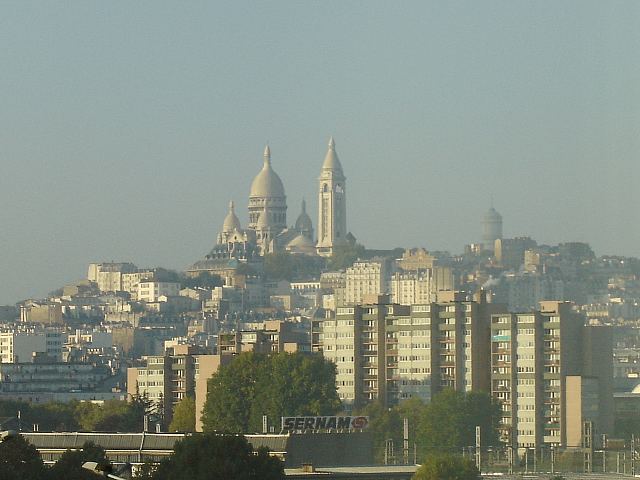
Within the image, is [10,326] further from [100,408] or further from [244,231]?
[100,408]

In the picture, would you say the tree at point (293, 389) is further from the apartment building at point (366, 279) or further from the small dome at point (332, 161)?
the small dome at point (332, 161)

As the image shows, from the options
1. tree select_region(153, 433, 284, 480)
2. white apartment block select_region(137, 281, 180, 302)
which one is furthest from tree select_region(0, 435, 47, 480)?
white apartment block select_region(137, 281, 180, 302)

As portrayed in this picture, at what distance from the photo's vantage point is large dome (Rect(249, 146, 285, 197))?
16475 cm

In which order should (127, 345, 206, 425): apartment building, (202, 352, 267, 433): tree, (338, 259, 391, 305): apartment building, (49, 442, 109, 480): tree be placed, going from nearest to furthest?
(49, 442, 109, 480): tree
(202, 352, 267, 433): tree
(127, 345, 206, 425): apartment building
(338, 259, 391, 305): apartment building

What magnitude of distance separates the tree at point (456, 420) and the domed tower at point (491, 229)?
33726mm

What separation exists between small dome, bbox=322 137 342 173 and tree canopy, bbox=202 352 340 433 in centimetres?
10120

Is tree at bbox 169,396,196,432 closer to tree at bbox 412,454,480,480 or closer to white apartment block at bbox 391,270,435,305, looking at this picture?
tree at bbox 412,454,480,480

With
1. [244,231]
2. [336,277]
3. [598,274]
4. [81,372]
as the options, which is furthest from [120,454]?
[244,231]

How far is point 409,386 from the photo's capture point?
62.5m

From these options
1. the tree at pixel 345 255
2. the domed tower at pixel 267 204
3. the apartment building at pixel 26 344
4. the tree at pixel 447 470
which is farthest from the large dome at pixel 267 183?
the tree at pixel 447 470

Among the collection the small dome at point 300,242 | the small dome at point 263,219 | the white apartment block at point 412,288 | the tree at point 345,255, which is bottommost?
the white apartment block at point 412,288

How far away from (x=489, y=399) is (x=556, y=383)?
182cm

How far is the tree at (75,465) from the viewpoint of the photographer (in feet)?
100.0

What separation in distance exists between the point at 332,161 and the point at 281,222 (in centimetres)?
754
